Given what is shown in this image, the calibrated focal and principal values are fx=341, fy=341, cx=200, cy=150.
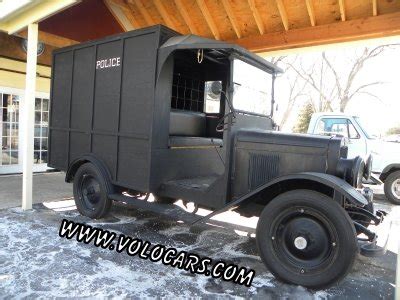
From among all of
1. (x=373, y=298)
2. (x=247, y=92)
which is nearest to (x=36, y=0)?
(x=247, y=92)

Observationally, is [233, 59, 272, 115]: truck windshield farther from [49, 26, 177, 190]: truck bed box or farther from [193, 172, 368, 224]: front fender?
[193, 172, 368, 224]: front fender

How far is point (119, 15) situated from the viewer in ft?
28.5

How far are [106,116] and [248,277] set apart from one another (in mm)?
2847

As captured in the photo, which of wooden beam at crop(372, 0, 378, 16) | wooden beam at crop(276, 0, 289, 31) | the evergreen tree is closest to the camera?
wooden beam at crop(372, 0, 378, 16)

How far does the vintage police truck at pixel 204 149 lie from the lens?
3184mm

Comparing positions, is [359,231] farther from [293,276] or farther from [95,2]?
[95,2]

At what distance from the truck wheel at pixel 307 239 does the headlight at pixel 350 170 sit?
0.38m

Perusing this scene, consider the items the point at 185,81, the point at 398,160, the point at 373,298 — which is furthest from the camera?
the point at 398,160

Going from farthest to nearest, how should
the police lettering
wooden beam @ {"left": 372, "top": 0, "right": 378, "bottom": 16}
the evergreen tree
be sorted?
1. the evergreen tree
2. wooden beam @ {"left": 372, "top": 0, "right": 378, "bottom": 16}
3. the police lettering

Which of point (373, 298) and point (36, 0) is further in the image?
point (36, 0)

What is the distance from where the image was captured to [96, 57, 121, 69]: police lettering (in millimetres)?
4645

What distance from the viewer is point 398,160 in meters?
7.50

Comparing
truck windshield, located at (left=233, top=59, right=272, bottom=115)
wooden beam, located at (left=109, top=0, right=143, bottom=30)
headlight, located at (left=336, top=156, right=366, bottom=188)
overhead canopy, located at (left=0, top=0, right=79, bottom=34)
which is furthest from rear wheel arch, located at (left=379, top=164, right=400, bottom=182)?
overhead canopy, located at (left=0, top=0, right=79, bottom=34)

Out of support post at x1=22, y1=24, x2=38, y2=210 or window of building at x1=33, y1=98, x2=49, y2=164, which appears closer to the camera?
support post at x1=22, y1=24, x2=38, y2=210
